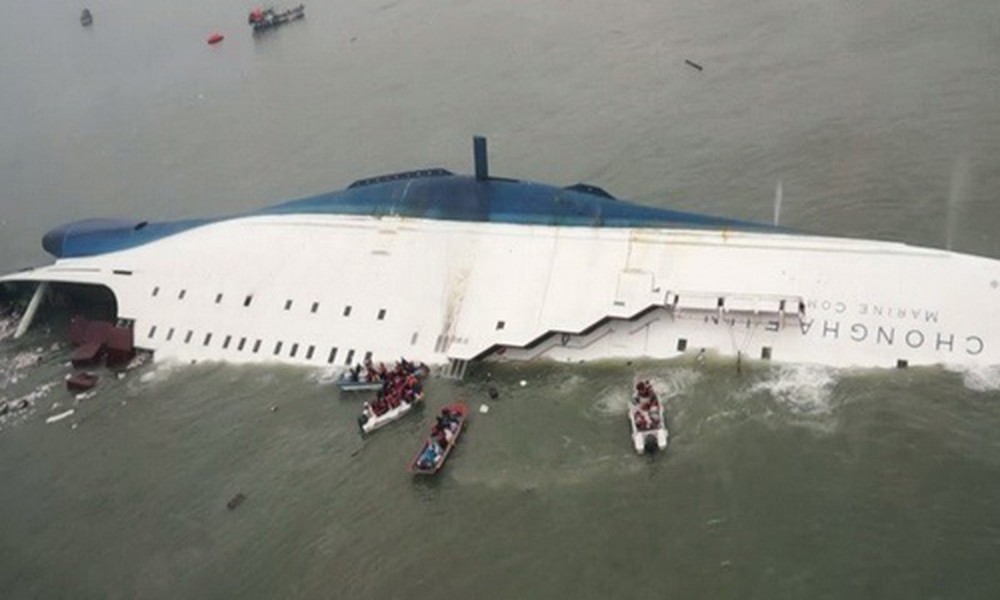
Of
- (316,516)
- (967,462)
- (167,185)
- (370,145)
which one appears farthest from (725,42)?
(316,516)

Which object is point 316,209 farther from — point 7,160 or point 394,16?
point 394,16

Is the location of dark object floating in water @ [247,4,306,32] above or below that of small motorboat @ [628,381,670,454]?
above

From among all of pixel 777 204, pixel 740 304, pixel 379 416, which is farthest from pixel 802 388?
pixel 777 204

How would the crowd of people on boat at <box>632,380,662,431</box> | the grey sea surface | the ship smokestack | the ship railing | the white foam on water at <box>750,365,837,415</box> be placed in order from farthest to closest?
the ship smokestack, the ship railing, the white foam on water at <box>750,365,837,415</box>, the crowd of people on boat at <box>632,380,662,431</box>, the grey sea surface

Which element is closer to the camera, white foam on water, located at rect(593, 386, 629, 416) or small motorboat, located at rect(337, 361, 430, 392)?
white foam on water, located at rect(593, 386, 629, 416)

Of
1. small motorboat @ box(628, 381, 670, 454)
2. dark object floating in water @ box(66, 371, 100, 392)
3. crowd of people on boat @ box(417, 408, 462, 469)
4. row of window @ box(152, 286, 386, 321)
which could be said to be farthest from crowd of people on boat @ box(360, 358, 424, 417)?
dark object floating in water @ box(66, 371, 100, 392)

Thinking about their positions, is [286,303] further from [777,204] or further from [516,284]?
[777,204]

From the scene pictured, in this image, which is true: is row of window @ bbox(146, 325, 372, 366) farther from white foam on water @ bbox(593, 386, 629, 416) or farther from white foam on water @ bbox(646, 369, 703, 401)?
white foam on water @ bbox(646, 369, 703, 401)
